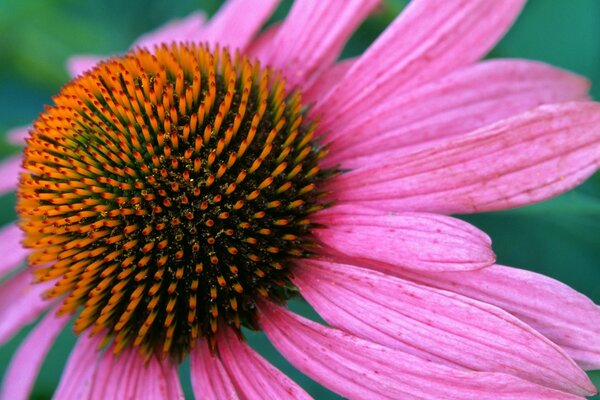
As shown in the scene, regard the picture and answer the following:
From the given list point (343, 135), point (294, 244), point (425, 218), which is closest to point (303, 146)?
point (343, 135)

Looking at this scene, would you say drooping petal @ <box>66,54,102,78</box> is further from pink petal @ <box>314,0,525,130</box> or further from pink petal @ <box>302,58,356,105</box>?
pink petal @ <box>314,0,525,130</box>

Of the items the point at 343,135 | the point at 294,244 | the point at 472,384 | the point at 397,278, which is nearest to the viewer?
the point at 472,384

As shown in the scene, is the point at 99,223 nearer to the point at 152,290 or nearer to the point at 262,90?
the point at 152,290

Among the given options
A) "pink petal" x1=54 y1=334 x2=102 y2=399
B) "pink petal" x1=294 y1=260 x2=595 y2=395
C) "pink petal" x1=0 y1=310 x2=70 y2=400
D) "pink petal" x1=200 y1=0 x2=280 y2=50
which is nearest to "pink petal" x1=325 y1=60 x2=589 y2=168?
"pink petal" x1=294 y1=260 x2=595 y2=395

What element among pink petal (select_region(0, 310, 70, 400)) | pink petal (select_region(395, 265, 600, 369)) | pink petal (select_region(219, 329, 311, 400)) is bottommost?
pink petal (select_region(395, 265, 600, 369))

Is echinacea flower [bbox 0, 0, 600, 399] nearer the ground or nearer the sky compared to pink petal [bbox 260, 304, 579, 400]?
nearer the sky

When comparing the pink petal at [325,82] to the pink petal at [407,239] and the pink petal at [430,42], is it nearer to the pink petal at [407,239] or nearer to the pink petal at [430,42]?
the pink petal at [430,42]

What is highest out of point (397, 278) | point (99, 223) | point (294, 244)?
point (99, 223)
